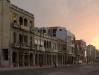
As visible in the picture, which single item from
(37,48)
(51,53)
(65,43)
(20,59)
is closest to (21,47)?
(20,59)

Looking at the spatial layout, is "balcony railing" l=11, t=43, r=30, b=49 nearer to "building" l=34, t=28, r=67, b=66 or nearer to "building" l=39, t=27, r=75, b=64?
"building" l=34, t=28, r=67, b=66

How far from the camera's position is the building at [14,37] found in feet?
264

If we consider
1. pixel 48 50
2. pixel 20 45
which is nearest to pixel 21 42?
pixel 20 45

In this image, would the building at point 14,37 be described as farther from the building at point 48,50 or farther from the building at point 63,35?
the building at point 63,35

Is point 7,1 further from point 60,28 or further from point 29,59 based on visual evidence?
point 60,28

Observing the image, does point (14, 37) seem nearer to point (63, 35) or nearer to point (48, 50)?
point (48, 50)

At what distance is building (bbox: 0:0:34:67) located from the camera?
80375 mm

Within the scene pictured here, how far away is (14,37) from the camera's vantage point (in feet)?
278

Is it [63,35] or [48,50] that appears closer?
[48,50]

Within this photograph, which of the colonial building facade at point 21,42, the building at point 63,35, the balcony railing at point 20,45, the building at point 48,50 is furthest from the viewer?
the building at point 63,35

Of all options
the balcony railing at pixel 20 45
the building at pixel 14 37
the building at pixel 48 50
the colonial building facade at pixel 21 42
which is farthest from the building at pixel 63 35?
the balcony railing at pixel 20 45

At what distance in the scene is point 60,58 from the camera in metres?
137

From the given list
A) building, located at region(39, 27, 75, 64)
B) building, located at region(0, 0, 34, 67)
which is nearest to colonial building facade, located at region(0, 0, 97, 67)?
building, located at region(0, 0, 34, 67)

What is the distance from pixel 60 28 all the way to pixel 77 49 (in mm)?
31905
